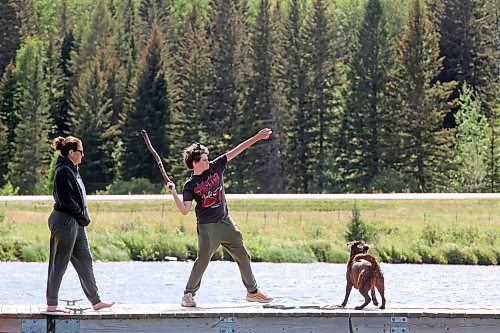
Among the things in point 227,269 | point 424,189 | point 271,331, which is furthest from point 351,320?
point 424,189

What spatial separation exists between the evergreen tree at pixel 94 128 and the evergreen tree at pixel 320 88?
38.7ft

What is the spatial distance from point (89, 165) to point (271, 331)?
6365 centimetres

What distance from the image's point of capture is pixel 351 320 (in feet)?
40.9

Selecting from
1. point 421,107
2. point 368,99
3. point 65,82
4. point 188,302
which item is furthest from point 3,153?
point 188,302

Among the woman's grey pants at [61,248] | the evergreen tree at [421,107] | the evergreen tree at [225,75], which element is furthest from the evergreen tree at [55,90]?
the woman's grey pants at [61,248]

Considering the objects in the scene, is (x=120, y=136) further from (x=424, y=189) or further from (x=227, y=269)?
(x=227, y=269)

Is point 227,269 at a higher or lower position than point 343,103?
lower

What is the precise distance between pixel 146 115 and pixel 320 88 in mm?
10154

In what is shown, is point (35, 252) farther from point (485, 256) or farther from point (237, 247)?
point (237, 247)

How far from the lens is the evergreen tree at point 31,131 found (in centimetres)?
7738

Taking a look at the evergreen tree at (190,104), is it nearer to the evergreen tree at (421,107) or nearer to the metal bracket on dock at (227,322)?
the evergreen tree at (421,107)

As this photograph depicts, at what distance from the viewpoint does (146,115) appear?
7556 centimetres

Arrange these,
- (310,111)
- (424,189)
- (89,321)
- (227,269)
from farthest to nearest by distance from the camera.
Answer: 1. (310,111)
2. (424,189)
3. (227,269)
4. (89,321)

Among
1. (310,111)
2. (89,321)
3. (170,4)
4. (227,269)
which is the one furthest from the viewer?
(170,4)
